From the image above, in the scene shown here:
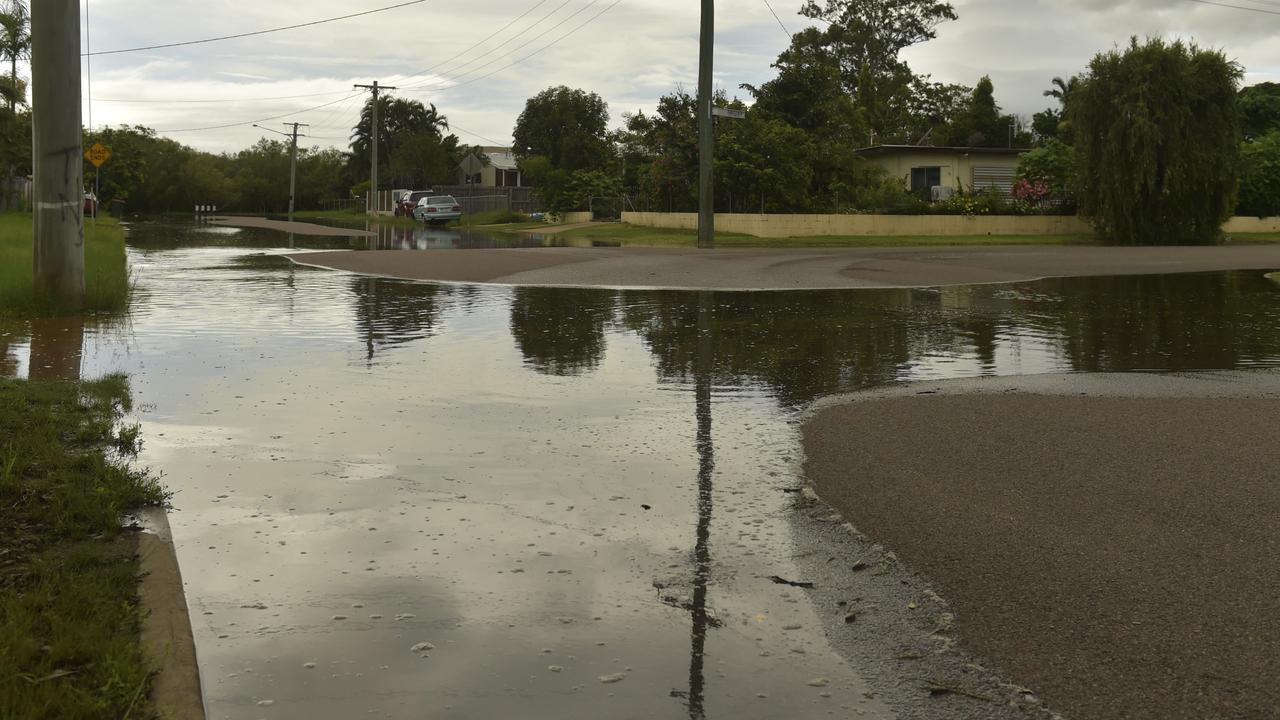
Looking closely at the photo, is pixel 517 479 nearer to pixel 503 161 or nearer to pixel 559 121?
pixel 559 121

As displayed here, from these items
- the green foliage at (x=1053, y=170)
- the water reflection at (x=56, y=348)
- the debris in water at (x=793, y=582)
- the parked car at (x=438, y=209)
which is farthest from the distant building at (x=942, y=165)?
the debris in water at (x=793, y=582)

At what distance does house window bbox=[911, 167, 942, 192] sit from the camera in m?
56.5

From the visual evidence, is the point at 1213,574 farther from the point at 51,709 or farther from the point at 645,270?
the point at 645,270

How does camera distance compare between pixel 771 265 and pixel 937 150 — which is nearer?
pixel 771 265

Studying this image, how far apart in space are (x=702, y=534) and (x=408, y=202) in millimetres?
75675

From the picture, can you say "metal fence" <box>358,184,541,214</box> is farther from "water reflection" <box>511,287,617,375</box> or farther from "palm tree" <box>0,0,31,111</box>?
"water reflection" <box>511,287,617,375</box>

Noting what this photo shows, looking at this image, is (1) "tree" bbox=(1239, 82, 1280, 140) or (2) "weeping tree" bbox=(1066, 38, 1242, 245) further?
(1) "tree" bbox=(1239, 82, 1280, 140)

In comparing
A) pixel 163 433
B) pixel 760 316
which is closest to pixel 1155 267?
pixel 760 316

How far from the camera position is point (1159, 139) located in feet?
134

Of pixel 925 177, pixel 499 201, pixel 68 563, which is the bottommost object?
pixel 68 563

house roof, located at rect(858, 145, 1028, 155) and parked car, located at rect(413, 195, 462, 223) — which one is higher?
house roof, located at rect(858, 145, 1028, 155)

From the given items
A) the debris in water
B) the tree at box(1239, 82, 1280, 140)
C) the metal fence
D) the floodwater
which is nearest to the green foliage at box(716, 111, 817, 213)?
the metal fence

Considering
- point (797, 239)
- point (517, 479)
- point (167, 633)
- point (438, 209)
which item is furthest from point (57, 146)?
point (438, 209)

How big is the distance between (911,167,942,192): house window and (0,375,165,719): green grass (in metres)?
A: 51.1
